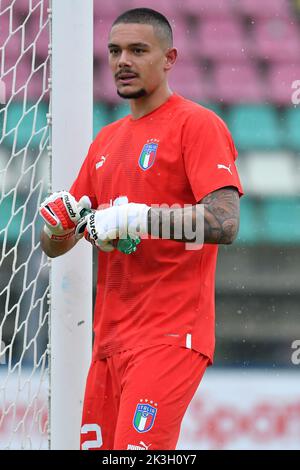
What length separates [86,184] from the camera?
2697 millimetres

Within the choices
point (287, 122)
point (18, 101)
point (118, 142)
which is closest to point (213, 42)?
point (287, 122)

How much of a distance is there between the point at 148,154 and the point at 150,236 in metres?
0.21

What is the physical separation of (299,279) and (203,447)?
3.14 ft

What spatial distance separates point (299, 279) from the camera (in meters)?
4.78

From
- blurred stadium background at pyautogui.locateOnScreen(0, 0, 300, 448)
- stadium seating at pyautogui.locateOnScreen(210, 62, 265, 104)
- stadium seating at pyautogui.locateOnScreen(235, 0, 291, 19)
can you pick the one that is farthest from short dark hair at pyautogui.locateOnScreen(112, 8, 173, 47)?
stadium seating at pyautogui.locateOnScreen(235, 0, 291, 19)

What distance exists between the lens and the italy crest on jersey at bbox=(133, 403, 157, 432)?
2.28m

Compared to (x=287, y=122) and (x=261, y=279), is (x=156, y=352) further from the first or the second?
(x=287, y=122)

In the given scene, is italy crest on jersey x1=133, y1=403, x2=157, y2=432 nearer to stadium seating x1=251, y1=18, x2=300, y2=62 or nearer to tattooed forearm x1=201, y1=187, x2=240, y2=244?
tattooed forearm x1=201, y1=187, x2=240, y2=244

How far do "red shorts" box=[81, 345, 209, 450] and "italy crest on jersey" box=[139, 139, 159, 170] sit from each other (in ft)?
1.45

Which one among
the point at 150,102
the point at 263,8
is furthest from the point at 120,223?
the point at 263,8

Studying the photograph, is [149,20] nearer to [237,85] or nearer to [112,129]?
[112,129]

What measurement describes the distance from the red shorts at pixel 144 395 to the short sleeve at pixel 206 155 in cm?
38

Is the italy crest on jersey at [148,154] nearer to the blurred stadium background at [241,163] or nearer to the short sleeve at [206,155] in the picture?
the short sleeve at [206,155]

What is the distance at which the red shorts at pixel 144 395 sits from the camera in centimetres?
229
